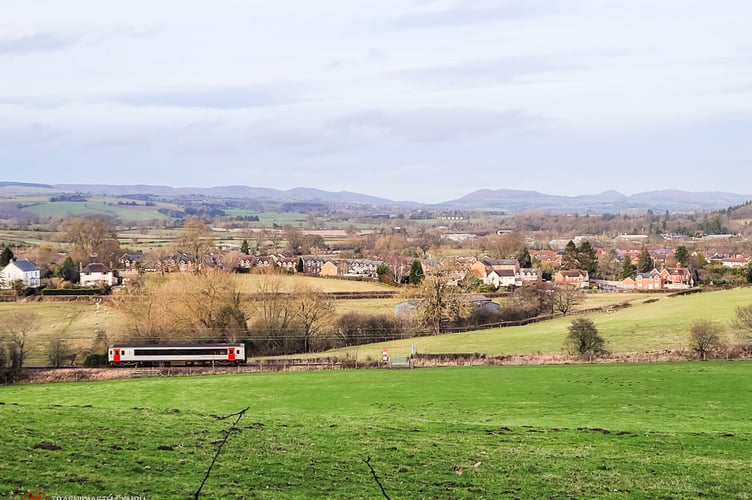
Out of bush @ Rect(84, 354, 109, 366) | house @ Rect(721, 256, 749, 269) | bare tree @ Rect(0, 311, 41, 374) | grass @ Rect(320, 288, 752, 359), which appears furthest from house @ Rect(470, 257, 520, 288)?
bare tree @ Rect(0, 311, 41, 374)

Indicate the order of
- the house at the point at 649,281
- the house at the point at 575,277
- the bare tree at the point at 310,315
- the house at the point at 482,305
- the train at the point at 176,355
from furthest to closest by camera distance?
the house at the point at 575,277
the house at the point at 649,281
the house at the point at 482,305
the bare tree at the point at 310,315
the train at the point at 176,355

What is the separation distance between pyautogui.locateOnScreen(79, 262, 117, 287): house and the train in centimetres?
4404

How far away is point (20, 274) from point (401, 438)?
3185 inches

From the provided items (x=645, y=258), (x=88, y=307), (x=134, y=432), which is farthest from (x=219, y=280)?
(x=645, y=258)

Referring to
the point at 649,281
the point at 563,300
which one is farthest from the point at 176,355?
the point at 649,281

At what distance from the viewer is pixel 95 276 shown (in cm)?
9156

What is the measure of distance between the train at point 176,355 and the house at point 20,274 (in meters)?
45.5

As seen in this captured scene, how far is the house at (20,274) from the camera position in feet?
282

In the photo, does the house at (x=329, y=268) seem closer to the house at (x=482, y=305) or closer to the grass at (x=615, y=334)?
the house at (x=482, y=305)

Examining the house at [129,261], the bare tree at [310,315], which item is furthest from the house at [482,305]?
the house at [129,261]

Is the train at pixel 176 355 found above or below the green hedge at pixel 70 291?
below

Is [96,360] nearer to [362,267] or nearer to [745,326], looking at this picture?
[745,326]

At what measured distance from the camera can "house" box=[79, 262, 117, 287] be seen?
293 ft

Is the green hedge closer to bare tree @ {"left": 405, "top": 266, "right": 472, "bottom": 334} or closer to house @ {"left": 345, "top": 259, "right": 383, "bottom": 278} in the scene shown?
bare tree @ {"left": 405, "top": 266, "right": 472, "bottom": 334}
